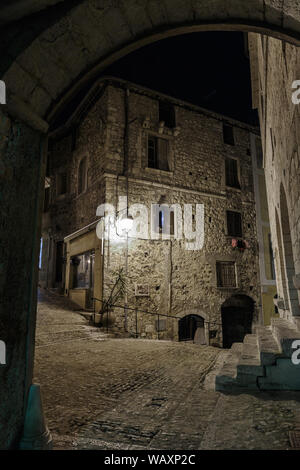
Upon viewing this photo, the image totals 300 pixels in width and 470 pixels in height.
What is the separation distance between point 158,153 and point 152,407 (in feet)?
37.3

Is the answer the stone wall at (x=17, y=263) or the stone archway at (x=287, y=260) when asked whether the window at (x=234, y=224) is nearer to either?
the stone archway at (x=287, y=260)

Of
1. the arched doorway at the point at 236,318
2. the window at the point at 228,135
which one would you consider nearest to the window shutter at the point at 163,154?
the window at the point at 228,135

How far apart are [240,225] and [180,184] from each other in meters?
4.07

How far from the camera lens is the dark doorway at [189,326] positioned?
1219 centimetres

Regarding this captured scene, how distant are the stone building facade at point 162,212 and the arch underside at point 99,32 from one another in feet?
28.2

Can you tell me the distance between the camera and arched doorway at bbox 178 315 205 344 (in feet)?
40.0

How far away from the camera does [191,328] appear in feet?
41.1

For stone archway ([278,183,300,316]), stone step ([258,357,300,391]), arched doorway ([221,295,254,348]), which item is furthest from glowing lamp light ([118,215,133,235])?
stone step ([258,357,300,391])

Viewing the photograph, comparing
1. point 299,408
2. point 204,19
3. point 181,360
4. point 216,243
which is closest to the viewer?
point 204,19

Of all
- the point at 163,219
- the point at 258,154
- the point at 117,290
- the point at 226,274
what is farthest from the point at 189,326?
the point at 258,154

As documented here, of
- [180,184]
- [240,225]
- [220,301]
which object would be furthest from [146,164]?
[220,301]

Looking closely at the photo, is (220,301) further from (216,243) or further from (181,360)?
(181,360)

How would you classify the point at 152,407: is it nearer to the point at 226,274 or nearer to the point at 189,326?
the point at 189,326

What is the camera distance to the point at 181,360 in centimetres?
544
